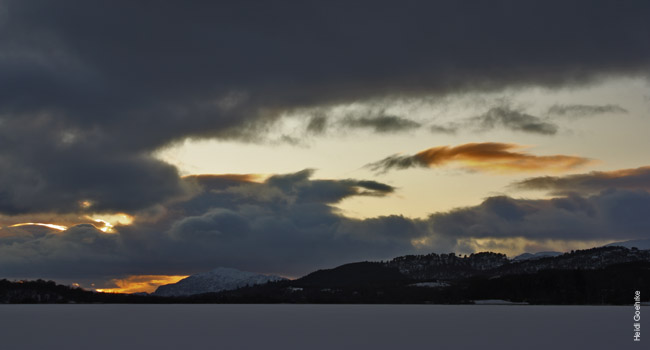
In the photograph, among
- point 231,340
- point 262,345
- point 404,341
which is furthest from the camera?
point 231,340

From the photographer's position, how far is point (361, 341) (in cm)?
12219

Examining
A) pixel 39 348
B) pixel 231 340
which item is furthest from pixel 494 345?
pixel 39 348

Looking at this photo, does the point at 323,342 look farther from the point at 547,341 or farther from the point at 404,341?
the point at 547,341

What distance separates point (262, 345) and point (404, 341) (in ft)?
92.0

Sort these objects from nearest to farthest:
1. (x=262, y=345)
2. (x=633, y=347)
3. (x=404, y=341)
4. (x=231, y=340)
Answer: (x=633, y=347)
(x=262, y=345)
(x=404, y=341)
(x=231, y=340)

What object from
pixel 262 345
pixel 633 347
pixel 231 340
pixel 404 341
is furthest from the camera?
pixel 231 340

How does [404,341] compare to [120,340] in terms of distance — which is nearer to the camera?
[404,341]

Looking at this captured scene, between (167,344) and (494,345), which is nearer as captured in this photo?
(494,345)

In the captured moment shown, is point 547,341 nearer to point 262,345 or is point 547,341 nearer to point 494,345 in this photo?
point 494,345

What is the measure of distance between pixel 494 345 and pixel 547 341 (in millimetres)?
18158

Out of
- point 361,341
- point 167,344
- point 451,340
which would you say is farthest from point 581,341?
point 167,344

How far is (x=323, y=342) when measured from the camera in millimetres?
120438

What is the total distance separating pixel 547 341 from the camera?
123312mm

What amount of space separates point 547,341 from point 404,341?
28.6 meters
